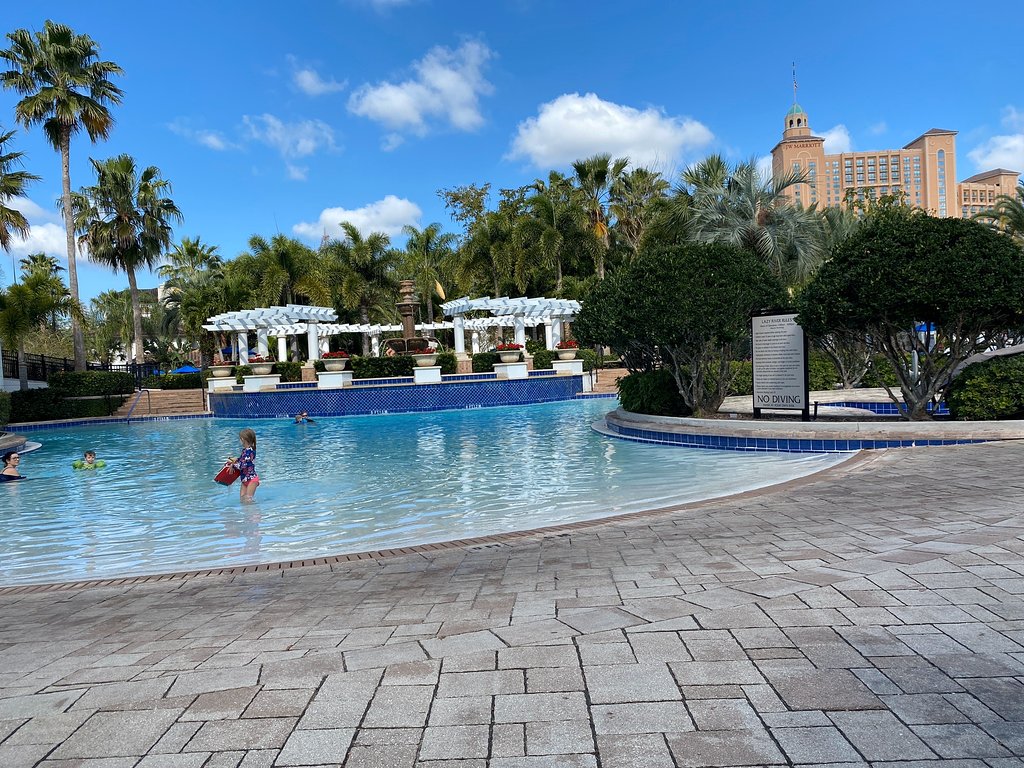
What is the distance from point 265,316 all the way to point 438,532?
26.9m

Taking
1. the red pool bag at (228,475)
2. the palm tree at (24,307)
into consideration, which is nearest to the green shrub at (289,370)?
the palm tree at (24,307)

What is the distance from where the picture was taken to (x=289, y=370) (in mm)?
32844

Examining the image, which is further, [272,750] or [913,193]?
[913,193]

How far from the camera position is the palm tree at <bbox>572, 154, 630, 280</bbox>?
127 feet

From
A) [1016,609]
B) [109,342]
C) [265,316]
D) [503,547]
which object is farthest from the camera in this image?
[109,342]

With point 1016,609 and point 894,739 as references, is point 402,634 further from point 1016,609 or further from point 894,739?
point 1016,609

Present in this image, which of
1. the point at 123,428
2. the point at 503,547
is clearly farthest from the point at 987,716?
the point at 123,428

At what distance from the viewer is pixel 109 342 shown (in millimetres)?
69062

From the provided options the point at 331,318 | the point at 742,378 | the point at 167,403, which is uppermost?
the point at 331,318

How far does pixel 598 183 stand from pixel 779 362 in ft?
90.6

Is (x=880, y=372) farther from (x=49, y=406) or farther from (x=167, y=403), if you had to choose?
(x=49, y=406)

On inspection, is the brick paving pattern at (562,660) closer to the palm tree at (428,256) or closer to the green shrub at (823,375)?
the green shrub at (823,375)

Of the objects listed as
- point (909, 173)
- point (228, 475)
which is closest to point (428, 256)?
point (228, 475)

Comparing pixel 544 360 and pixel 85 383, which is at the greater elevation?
pixel 544 360
